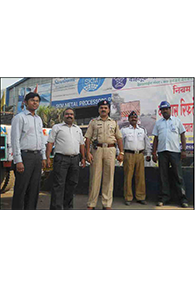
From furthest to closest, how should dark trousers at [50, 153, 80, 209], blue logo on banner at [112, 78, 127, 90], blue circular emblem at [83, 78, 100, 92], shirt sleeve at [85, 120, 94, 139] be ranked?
blue circular emblem at [83, 78, 100, 92] → blue logo on banner at [112, 78, 127, 90] → shirt sleeve at [85, 120, 94, 139] → dark trousers at [50, 153, 80, 209]

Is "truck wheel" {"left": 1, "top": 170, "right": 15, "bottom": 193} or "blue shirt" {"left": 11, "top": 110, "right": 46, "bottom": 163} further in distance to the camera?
"truck wheel" {"left": 1, "top": 170, "right": 15, "bottom": 193}

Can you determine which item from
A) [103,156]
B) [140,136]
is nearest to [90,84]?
[140,136]

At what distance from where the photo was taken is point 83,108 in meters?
6.17

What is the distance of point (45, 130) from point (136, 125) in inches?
66.5

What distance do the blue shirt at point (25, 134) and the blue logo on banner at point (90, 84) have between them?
2531 millimetres

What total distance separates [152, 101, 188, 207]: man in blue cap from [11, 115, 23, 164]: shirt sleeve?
242 cm

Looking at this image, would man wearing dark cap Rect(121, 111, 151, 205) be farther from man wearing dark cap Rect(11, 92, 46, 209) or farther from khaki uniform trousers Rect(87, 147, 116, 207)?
man wearing dark cap Rect(11, 92, 46, 209)

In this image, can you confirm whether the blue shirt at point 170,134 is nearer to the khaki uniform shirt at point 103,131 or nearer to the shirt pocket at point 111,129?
the khaki uniform shirt at point 103,131

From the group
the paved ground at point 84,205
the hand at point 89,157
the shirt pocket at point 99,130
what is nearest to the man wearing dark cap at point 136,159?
the paved ground at point 84,205

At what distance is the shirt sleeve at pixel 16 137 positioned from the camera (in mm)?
3275

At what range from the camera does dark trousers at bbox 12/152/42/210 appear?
11.1 ft

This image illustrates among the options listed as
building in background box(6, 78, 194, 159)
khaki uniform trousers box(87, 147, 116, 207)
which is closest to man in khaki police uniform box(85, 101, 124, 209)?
khaki uniform trousers box(87, 147, 116, 207)

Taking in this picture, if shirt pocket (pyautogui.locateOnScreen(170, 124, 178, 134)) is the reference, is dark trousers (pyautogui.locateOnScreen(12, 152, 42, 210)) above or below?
below

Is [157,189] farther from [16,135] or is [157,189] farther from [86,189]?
[16,135]
